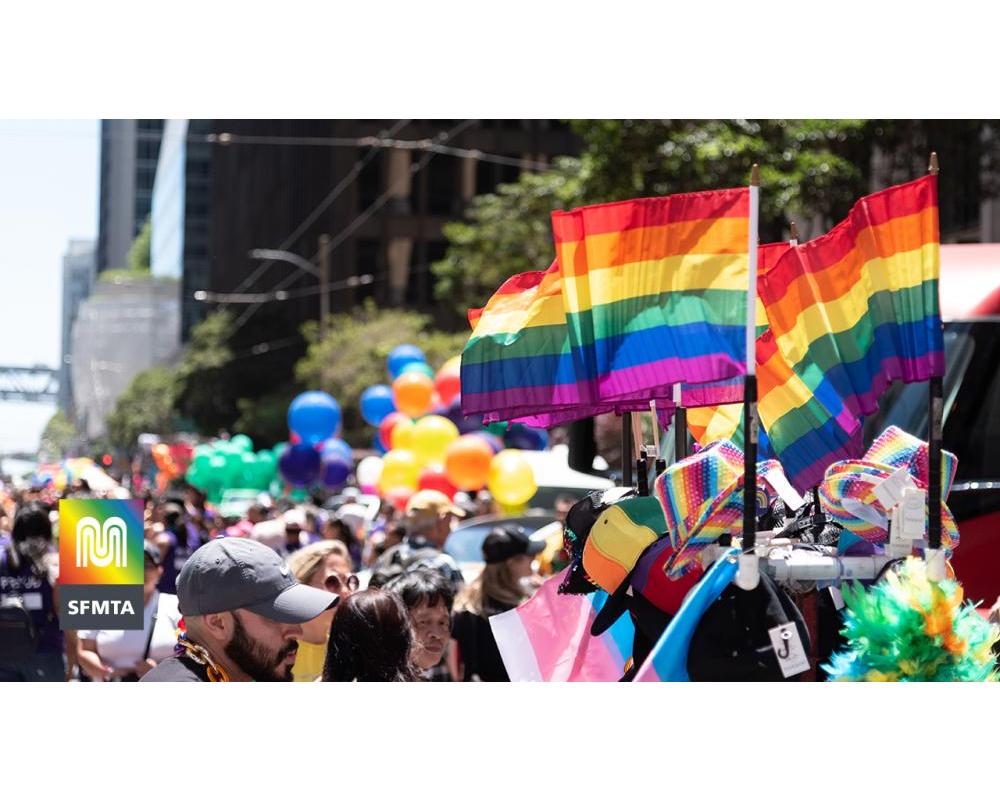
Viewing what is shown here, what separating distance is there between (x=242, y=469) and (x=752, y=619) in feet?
98.5

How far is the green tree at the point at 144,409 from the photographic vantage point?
87.7 m

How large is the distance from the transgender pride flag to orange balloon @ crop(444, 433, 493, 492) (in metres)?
13.2

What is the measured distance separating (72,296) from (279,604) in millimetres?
169975

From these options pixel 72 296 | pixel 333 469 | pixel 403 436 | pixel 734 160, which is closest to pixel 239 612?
pixel 403 436

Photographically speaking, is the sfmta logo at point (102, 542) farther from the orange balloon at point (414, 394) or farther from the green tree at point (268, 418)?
the green tree at point (268, 418)

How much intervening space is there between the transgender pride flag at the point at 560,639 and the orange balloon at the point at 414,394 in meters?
15.9

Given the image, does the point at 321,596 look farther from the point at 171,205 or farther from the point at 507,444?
the point at 171,205

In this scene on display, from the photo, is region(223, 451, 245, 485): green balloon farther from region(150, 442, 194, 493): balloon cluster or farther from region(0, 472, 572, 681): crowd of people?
region(0, 472, 572, 681): crowd of people

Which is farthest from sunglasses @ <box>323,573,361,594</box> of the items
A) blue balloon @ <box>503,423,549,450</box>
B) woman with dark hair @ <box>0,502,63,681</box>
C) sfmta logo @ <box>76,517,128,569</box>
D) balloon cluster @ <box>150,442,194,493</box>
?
balloon cluster @ <box>150,442,194,493</box>

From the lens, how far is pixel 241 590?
4.02 metres

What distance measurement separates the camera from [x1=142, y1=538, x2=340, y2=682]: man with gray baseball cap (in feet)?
13.2

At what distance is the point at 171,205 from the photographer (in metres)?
136

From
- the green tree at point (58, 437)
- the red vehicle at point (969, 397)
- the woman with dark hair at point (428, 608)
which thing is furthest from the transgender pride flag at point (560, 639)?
the green tree at point (58, 437)
